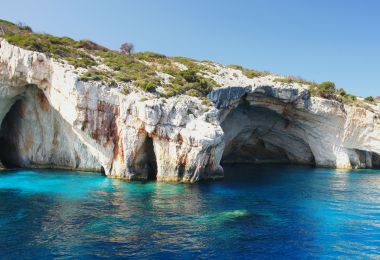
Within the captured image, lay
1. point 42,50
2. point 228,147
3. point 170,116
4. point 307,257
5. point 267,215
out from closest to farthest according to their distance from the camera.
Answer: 1. point 307,257
2. point 267,215
3. point 170,116
4. point 42,50
5. point 228,147

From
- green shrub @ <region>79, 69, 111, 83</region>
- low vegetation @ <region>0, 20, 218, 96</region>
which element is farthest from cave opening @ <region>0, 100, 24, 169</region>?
green shrub @ <region>79, 69, 111, 83</region>

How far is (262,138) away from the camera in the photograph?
184 ft

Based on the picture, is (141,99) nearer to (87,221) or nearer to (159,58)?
(87,221)

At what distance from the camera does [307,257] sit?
15797 mm

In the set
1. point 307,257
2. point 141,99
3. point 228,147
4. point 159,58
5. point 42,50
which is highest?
point 159,58

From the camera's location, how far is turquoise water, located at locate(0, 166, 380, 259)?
16344mm

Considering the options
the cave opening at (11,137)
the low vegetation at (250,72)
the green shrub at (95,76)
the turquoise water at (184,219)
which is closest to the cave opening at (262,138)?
the low vegetation at (250,72)

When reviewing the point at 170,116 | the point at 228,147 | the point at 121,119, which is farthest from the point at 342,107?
the point at 121,119

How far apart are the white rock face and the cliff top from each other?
1144mm

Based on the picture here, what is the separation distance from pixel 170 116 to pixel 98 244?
19476 mm

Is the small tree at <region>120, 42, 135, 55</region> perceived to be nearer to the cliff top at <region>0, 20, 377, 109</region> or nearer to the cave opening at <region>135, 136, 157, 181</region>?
the cliff top at <region>0, 20, 377, 109</region>

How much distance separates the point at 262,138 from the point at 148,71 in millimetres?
23107

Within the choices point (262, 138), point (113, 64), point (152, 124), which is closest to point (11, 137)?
point (113, 64)

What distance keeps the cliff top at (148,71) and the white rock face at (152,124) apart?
114 cm
